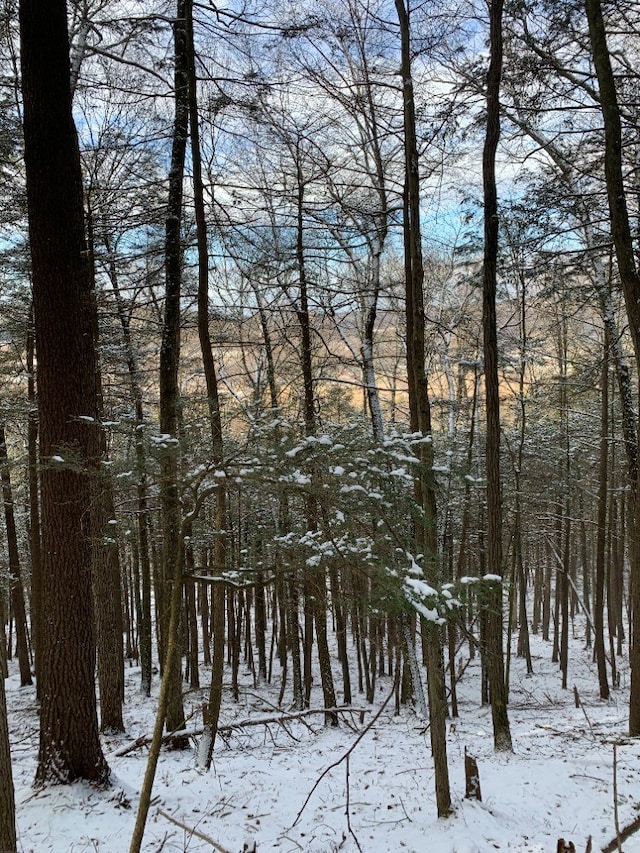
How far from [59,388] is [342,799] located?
5.40 m

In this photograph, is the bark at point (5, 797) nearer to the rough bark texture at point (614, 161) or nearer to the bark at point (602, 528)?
the rough bark texture at point (614, 161)

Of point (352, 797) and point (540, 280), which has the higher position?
point (540, 280)

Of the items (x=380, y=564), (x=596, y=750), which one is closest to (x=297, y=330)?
(x=380, y=564)

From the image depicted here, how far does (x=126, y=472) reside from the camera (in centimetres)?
358

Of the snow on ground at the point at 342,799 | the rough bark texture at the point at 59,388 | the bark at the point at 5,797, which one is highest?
the rough bark texture at the point at 59,388

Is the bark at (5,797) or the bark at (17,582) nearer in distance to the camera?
the bark at (5,797)

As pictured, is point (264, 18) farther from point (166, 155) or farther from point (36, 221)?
point (36, 221)

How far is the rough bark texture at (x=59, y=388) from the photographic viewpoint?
16.5 ft

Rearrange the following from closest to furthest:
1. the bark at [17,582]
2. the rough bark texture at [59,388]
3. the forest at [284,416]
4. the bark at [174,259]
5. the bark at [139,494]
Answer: the forest at [284,416] < the rough bark texture at [59,388] < the bark at [174,259] < the bark at [139,494] < the bark at [17,582]

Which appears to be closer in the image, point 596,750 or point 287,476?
point 287,476

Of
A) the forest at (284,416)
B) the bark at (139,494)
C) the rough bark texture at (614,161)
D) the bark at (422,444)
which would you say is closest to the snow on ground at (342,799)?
the forest at (284,416)

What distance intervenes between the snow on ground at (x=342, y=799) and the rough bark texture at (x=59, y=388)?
1.97ft

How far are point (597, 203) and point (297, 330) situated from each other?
6210 millimetres

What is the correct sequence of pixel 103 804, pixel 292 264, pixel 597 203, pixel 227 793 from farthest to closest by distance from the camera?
pixel 292 264
pixel 597 203
pixel 227 793
pixel 103 804
